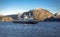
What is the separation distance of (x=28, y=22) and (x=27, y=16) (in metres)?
4.35

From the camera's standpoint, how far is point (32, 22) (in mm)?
23891

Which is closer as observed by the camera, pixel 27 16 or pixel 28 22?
pixel 28 22

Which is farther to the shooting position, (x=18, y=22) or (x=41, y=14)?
(x=41, y=14)

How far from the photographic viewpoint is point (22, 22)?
26.0 m

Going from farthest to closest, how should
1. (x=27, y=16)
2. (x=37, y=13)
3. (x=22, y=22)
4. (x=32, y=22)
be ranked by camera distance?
1. (x=37, y=13)
2. (x=27, y=16)
3. (x=22, y=22)
4. (x=32, y=22)

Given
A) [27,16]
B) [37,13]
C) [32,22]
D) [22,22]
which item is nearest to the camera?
[32,22]

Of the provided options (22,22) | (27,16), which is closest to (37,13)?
(27,16)

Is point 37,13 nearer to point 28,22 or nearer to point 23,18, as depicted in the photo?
point 23,18

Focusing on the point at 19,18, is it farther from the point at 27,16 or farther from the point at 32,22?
the point at 32,22

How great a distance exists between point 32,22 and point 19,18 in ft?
12.6

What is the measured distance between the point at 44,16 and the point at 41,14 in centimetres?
175

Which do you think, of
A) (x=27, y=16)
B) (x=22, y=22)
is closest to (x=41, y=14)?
(x=27, y=16)

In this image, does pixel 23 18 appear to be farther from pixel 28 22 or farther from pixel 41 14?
pixel 41 14

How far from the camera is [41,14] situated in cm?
3831
